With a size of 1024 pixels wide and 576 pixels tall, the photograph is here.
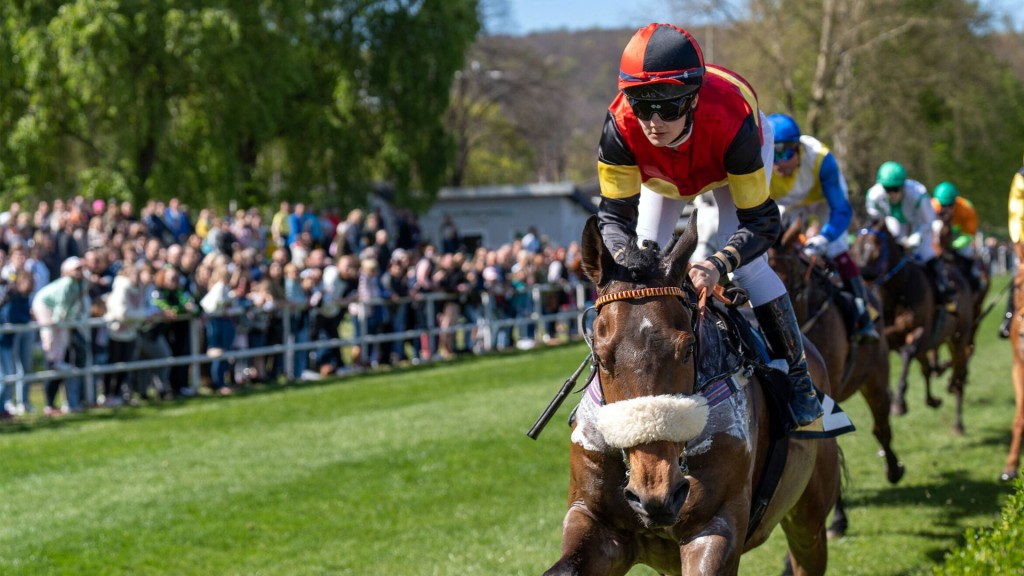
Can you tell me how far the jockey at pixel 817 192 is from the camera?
757 cm

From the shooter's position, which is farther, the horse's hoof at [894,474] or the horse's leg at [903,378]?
the horse's leg at [903,378]

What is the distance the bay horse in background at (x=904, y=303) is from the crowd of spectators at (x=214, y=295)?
27.1 feet

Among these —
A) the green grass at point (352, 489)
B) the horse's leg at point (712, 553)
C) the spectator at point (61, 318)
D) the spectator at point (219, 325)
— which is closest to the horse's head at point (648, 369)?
the horse's leg at point (712, 553)

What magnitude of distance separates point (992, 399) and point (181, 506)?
10388 millimetres

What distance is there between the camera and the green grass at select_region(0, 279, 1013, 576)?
7441mm

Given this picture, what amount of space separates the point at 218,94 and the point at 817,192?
20215 mm

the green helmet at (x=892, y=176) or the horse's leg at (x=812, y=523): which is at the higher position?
the green helmet at (x=892, y=176)

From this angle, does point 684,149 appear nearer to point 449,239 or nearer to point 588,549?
point 588,549

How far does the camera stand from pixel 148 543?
7738mm

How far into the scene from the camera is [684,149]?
4742 millimetres

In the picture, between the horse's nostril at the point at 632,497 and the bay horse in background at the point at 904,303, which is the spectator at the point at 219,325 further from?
the horse's nostril at the point at 632,497

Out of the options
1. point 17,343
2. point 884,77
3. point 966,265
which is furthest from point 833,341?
point 884,77

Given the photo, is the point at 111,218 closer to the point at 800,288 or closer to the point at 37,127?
the point at 37,127

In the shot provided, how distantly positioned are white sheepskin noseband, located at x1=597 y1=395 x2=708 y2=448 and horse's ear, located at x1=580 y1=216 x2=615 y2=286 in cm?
49
